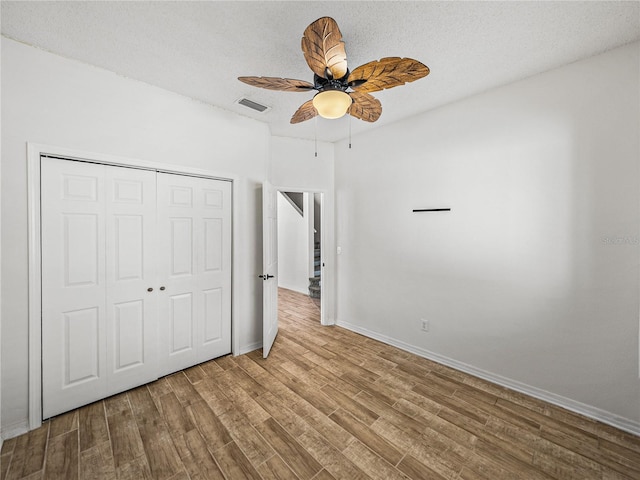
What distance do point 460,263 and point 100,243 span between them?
3365mm

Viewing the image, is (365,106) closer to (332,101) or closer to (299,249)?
(332,101)

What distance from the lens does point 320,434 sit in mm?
1848

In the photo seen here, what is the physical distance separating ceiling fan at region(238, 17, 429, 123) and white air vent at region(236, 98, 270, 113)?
1.14 metres

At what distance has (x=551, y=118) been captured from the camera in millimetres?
2164

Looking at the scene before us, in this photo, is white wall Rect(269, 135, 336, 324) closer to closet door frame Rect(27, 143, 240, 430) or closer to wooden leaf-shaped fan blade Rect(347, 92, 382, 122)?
wooden leaf-shaped fan blade Rect(347, 92, 382, 122)

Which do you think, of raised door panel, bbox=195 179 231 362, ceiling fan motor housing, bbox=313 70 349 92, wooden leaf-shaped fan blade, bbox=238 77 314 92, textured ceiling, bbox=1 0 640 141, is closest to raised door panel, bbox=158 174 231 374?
raised door panel, bbox=195 179 231 362

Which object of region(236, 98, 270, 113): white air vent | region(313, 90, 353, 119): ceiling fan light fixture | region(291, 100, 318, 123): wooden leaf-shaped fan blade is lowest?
region(313, 90, 353, 119): ceiling fan light fixture

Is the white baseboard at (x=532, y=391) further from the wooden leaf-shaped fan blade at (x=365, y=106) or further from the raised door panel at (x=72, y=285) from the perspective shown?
the raised door panel at (x=72, y=285)

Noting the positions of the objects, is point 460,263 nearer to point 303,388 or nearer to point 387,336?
point 387,336

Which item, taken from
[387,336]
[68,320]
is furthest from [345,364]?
[68,320]

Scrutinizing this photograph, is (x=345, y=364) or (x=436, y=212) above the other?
(x=436, y=212)

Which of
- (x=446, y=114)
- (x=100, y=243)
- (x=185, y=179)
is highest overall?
(x=446, y=114)

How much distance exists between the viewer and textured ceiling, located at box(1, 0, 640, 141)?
5.10ft

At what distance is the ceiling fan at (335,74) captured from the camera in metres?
1.36
